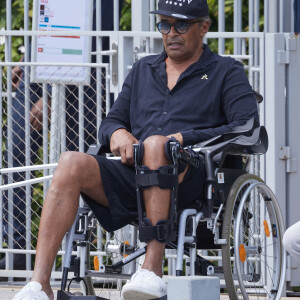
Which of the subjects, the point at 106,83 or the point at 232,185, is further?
the point at 106,83

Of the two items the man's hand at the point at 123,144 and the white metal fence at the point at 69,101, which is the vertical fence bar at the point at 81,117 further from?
the man's hand at the point at 123,144

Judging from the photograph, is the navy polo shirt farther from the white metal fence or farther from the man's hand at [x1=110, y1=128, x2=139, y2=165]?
the white metal fence

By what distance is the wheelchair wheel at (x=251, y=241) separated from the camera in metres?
4.95

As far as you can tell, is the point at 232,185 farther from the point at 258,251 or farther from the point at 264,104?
the point at 264,104

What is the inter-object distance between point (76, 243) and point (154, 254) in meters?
0.47

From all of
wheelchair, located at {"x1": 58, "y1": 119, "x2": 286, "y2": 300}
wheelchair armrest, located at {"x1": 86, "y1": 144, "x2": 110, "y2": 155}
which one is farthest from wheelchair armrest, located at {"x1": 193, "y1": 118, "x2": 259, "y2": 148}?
wheelchair armrest, located at {"x1": 86, "y1": 144, "x2": 110, "y2": 155}

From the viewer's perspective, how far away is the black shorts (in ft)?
16.4

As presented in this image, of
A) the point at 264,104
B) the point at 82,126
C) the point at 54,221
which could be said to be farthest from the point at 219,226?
the point at 82,126

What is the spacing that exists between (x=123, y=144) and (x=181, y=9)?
74 centimetres

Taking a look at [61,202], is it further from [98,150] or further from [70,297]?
[98,150]

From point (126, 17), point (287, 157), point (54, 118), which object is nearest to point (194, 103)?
point (287, 157)

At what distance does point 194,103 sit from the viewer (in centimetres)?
519

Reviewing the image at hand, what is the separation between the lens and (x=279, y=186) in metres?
6.32

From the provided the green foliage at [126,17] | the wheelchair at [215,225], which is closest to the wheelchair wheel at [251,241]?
the wheelchair at [215,225]
